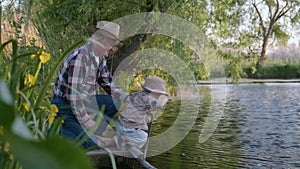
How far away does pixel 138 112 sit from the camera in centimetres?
334

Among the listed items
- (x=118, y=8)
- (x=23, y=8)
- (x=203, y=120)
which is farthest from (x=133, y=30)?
(x=23, y=8)

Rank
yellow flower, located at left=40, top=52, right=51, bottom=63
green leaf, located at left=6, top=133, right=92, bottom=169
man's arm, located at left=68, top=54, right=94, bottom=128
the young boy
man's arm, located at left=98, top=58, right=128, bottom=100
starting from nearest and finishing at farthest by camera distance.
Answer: green leaf, located at left=6, top=133, right=92, bottom=169
yellow flower, located at left=40, top=52, right=51, bottom=63
man's arm, located at left=68, top=54, right=94, bottom=128
man's arm, located at left=98, top=58, right=128, bottom=100
the young boy

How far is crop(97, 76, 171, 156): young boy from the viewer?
3.29m

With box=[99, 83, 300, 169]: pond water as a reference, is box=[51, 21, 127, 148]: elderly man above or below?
above

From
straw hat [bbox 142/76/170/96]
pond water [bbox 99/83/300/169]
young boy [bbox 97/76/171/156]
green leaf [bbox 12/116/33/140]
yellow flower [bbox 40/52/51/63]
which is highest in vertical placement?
yellow flower [bbox 40/52/51/63]

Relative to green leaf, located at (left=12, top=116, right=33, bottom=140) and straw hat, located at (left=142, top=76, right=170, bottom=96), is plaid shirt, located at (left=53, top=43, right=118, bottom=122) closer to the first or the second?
straw hat, located at (left=142, top=76, right=170, bottom=96)

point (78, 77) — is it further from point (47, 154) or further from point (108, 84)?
point (47, 154)

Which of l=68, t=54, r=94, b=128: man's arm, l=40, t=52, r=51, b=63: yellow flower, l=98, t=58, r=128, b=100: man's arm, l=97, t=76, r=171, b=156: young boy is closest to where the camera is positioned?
l=40, t=52, r=51, b=63: yellow flower

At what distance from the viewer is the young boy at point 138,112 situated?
3293 mm

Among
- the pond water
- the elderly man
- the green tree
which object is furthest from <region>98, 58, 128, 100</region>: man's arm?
the green tree

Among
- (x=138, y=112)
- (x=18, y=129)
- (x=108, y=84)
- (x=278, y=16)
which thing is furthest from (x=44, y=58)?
(x=278, y=16)

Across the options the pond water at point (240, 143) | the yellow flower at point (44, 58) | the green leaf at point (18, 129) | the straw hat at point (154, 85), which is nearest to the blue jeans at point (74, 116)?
the straw hat at point (154, 85)

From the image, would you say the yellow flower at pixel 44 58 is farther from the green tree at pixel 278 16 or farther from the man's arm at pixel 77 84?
the green tree at pixel 278 16

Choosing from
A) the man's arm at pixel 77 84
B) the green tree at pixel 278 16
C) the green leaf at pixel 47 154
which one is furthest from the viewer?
the green tree at pixel 278 16
